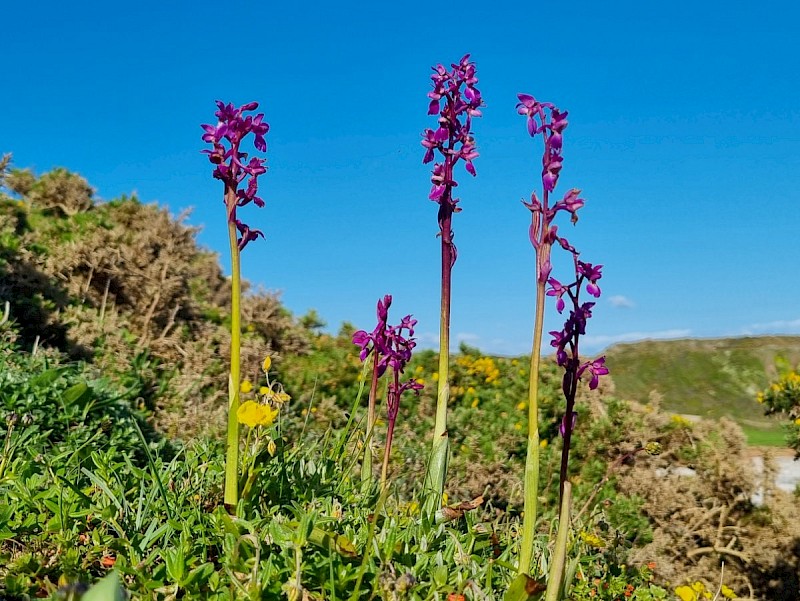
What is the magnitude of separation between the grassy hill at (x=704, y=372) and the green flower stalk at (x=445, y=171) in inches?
246

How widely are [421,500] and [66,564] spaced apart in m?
1.27

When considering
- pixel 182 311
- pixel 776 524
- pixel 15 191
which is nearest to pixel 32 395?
pixel 182 311

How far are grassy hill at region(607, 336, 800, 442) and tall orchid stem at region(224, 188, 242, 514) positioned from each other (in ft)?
22.1

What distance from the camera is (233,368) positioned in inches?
105

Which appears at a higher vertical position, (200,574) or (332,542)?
(332,542)

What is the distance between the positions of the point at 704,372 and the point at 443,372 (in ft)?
24.0

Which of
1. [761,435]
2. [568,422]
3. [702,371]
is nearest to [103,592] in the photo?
[568,422]

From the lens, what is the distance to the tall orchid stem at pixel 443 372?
2.85 meters

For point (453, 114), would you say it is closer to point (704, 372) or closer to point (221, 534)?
point (221, 534)

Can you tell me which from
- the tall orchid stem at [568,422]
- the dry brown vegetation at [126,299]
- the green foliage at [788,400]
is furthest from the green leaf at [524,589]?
the green foliage at [788,400]

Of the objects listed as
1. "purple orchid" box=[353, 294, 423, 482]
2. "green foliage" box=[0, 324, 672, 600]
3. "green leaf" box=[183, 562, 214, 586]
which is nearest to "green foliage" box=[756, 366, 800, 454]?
"green foliage" box=[0, 324, 672, 600]

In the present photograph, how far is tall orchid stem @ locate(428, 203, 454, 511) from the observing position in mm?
2852

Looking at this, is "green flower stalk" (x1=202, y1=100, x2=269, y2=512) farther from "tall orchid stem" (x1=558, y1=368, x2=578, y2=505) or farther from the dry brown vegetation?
the dry brown vegetation

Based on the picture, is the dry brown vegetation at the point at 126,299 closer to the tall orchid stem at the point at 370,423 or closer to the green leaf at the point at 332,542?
the tall orchid stem at the point at 370,423
